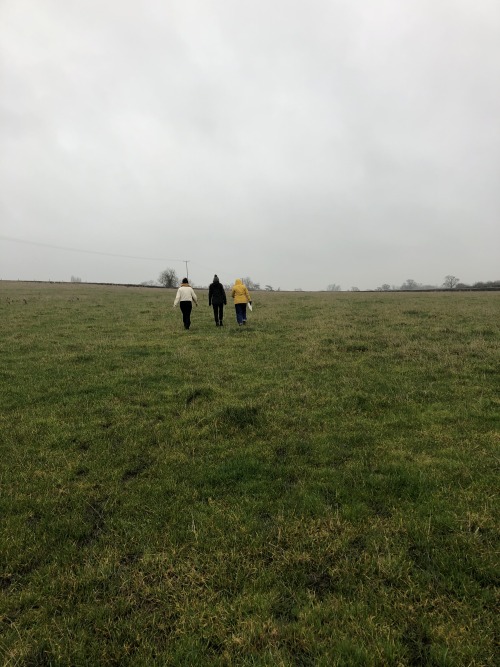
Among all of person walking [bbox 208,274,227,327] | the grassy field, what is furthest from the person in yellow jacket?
the grassy field

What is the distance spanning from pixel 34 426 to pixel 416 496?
732cm

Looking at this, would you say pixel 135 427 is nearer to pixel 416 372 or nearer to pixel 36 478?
pixel 36 478

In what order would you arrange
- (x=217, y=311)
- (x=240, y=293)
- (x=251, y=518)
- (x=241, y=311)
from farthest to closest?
(x=217, y=311) < (x=241, y=311) < (x=240, y=293) < (x=251, y=518)

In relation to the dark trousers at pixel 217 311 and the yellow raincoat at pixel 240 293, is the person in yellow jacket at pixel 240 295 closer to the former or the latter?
the yellow raincoat at pixel 240 293

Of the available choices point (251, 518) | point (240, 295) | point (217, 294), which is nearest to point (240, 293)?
point (240, 295)

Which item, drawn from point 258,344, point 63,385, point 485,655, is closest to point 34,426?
point 63,385

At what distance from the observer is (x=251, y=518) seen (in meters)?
5.23

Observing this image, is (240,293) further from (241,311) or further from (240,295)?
(241,311)

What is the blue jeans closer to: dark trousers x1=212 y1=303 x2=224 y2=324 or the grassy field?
dark trousers x1=212 y1=303 x2=224 y2=324

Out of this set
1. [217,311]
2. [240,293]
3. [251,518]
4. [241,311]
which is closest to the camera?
[251,518]

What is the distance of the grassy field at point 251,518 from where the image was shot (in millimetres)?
3625

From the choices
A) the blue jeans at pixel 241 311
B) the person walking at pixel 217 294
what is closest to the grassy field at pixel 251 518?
the person walking at pixel 217 294

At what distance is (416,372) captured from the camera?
455 inches

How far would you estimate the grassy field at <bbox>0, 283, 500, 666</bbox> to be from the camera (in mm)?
3625
